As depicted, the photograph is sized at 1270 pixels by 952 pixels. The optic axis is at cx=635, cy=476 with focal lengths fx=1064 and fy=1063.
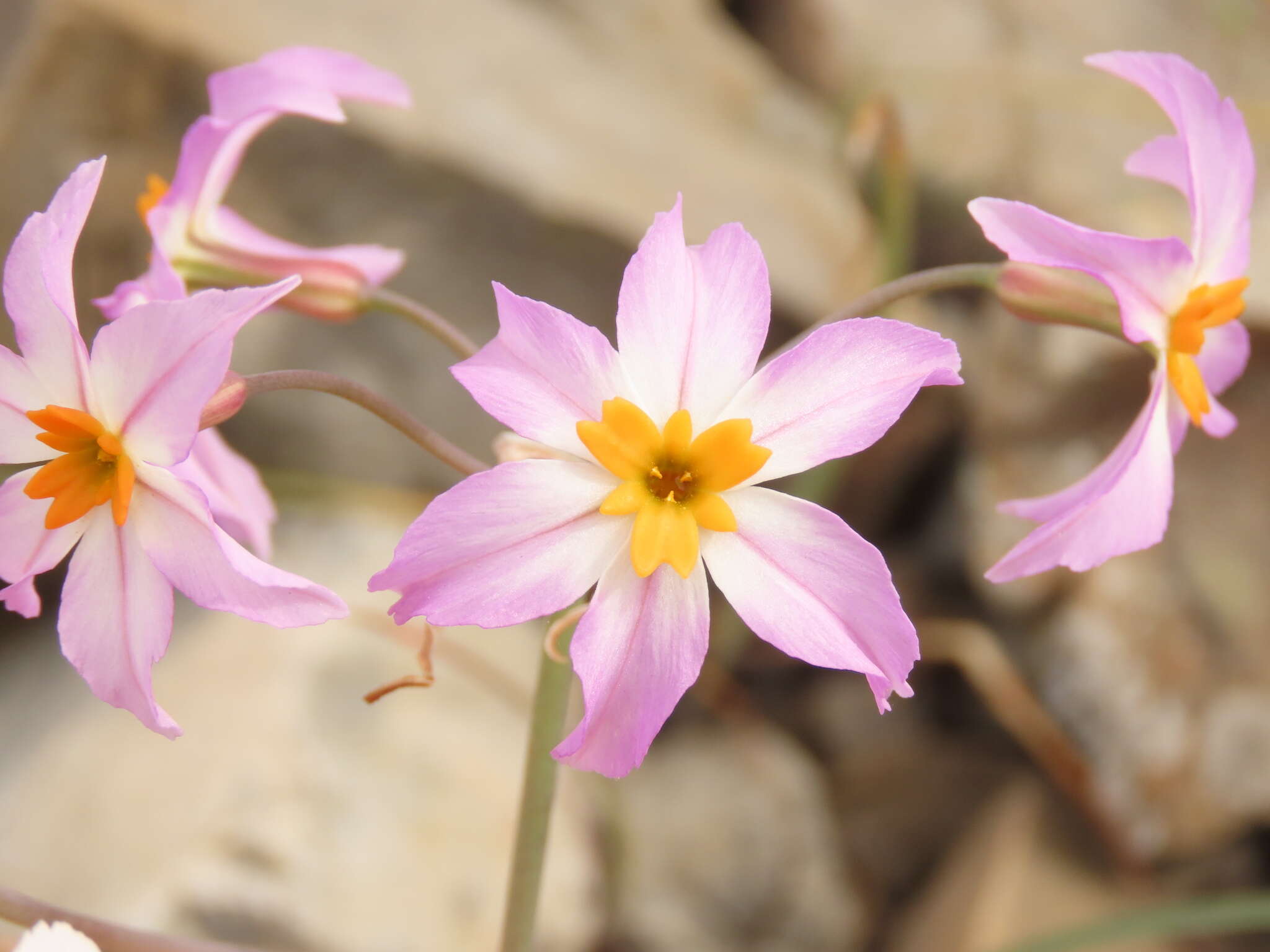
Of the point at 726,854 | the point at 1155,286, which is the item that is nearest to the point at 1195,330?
the point at 1155,286

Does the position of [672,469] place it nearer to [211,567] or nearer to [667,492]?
[667,492]

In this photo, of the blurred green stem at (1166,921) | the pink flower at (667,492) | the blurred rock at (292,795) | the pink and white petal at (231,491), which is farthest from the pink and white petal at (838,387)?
the blurred rock at (292,795)

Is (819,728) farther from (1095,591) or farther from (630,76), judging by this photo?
(630,76)

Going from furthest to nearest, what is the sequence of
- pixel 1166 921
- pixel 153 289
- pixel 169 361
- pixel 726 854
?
pixel 726 854 < pixel 1166 921 < pixel 153 289 < pixel 169 361

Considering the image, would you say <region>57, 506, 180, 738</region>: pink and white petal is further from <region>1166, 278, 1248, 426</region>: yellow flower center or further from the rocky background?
the rocky background

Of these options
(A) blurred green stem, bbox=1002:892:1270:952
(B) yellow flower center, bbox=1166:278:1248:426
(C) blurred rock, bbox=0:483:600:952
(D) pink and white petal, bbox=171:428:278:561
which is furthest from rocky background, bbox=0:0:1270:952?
(B) yellow flower center, bbox=1166:278:1248:426

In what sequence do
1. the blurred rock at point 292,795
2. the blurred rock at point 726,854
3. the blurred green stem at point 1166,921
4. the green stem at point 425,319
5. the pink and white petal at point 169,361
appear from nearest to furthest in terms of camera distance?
the pink and white petal at point 169,361 → the green stem at point 425,319 → the blurred green stem at point 1166,921 → the blurred rock at point 292,795 → the blurred rock at point 726,854

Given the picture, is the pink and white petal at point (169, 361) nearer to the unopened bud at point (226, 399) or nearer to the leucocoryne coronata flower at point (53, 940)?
the unopened bud at point (226, 399)
